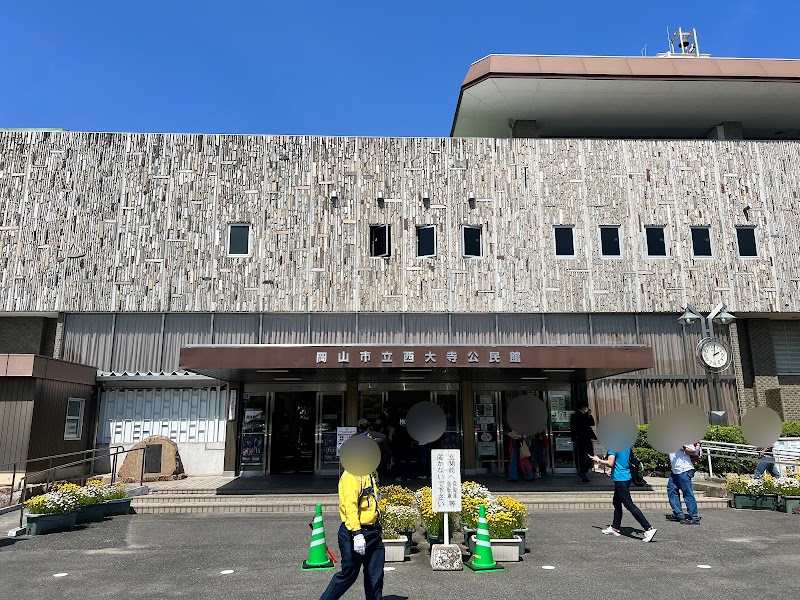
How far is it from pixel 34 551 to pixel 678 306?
19629mm

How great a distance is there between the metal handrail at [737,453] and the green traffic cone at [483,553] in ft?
35.5

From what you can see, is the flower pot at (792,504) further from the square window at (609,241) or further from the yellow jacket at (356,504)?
the yellow jacket at (356,504)

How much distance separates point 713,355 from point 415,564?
16113 mm

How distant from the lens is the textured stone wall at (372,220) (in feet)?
68.7

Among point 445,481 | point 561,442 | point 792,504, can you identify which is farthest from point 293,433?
point 792,504

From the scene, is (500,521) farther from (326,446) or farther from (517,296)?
(517,296)

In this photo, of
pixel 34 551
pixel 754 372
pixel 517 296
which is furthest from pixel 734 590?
pixel 754 372

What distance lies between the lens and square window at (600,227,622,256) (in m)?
21.9

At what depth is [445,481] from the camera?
29.1 feet

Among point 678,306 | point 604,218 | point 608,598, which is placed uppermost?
point 604,218

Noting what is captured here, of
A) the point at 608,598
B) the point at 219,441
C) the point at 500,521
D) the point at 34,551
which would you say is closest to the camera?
the point at 608,598

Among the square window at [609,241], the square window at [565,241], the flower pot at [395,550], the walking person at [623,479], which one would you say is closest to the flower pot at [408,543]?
the flower pot at [395,550]

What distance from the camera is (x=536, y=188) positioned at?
877 inches

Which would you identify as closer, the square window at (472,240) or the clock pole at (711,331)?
the clock pole at (711,331)
